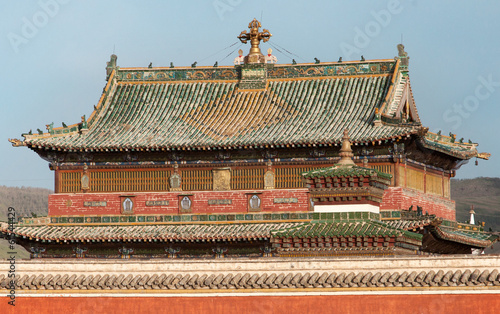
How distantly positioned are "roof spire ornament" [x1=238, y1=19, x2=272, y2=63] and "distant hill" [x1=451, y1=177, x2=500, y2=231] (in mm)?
69373

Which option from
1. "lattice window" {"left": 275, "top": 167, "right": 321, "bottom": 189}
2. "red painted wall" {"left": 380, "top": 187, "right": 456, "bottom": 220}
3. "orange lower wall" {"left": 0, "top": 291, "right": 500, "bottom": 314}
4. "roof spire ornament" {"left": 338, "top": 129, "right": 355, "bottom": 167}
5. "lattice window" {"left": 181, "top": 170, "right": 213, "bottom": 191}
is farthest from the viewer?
"lattice window" {"left": 181, "top": 170, "right": 213, "bottom": 191}

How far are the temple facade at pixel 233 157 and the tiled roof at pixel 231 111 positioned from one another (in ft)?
0.21

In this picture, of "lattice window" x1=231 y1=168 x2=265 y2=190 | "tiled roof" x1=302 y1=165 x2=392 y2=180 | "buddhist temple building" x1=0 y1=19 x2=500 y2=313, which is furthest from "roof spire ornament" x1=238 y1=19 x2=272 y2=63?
"tiled roof" x1=302 y1=165 x2=392 y2=180

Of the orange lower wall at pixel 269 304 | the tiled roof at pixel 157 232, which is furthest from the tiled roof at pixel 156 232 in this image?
the orange lower wall at pixel 269 304

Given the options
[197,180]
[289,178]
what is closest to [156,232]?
[197,180]

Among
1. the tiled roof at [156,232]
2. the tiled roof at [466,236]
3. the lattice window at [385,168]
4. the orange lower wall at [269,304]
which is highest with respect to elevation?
the lattice window at [385,168]

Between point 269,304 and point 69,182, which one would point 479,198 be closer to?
point 69,182

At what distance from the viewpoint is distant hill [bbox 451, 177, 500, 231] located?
401ft

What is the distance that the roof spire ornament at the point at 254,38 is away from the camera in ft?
169

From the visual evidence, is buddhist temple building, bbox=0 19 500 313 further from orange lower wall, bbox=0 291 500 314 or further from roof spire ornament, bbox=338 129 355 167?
orange lower wall, bbox=0 291 500 314

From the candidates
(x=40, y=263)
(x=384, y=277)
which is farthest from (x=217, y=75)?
(x=384, y=277)

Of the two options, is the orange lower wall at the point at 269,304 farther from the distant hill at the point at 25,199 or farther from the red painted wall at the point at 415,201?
the distant hill at the point at 25,199

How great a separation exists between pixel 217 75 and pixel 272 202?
7556mm

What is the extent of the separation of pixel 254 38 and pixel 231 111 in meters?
3.81
